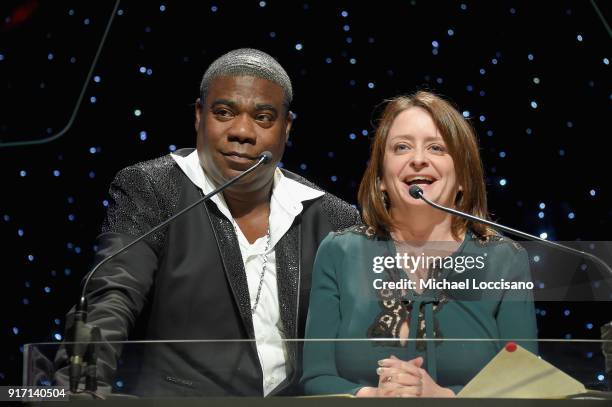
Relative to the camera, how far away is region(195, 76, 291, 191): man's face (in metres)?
2.02

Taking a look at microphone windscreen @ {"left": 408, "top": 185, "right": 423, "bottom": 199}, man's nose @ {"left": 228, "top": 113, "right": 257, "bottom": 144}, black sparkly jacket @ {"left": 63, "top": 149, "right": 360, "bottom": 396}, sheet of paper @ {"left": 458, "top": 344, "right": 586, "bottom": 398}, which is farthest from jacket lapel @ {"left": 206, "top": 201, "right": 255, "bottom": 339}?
sheet of paper @ {"left": 458, "top": 344, "right": 586, "bottom": 398}

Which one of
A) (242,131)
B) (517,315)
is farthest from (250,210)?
(517,315)

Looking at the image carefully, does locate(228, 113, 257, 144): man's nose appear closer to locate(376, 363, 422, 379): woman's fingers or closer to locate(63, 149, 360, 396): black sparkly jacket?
locate(63, 149, 360, 396): black sparkly jacket

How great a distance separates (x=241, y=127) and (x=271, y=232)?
0.78 ft

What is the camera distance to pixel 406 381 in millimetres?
1186

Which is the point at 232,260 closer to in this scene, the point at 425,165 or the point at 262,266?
the point at 262,266

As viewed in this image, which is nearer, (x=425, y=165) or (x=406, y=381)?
(x=406, y=381)

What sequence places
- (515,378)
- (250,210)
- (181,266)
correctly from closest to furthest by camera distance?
(515,378)
(181,266)
(250,210)

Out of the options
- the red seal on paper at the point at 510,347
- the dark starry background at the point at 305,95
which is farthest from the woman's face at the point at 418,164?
the red seal on paper at the point at 510,347

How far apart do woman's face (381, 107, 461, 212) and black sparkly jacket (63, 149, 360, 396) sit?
1.09 feet

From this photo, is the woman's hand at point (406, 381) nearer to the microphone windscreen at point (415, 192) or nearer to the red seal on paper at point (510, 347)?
the red seal on paper at point (510, 347)

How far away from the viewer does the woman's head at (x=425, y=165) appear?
1739mm

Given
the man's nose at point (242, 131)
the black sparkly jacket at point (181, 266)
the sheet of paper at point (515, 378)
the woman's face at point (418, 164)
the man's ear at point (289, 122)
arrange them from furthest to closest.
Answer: the man's ear at point (289, 122) < the man's nose at point (242, 131) < the black sparkly jacket at point (181, 266) < the woman's face at point (418, 164) < the sheet of paper at point (515, 378)

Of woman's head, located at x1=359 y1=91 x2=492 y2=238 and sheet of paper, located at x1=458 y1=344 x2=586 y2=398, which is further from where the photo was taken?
woman's head, located at x1=359 y1=91 x2=492 y2=238
